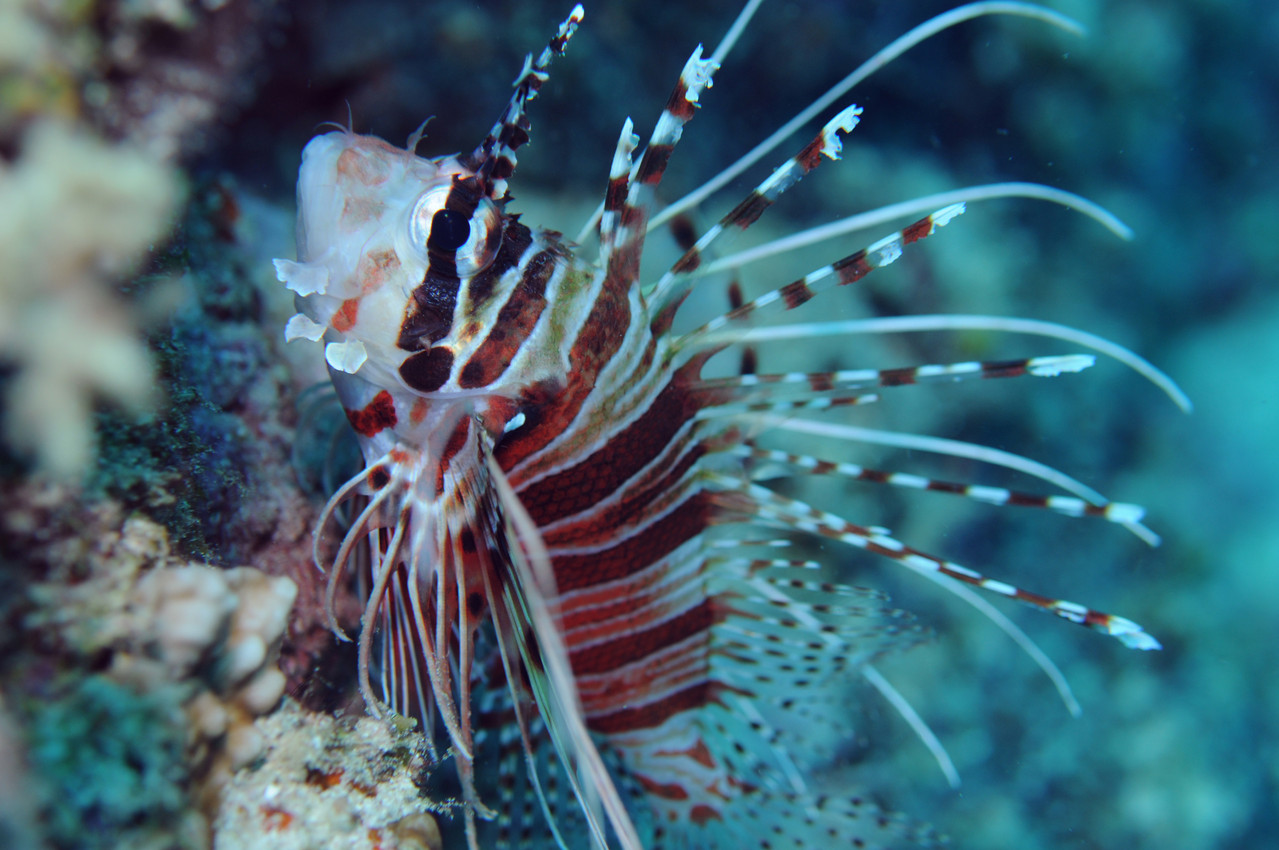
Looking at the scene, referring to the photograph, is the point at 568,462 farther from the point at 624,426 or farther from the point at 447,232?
the point at 447,232

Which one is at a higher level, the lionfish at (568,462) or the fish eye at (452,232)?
the fish eye at (452,232)

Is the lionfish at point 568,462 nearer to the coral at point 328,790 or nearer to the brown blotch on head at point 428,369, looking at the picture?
the brown blotch on head at point 428,369

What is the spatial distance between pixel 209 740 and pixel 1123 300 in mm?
4474

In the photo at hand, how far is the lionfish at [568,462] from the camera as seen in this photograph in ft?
5.79

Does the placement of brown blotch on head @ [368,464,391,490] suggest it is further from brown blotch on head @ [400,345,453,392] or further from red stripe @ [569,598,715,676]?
red stripe @ [569,598,715,676]

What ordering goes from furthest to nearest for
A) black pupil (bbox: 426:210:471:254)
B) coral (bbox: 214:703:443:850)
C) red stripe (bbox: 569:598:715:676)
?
red stripe (bbox: 569:598:715:676) → black pupil (bbox: 426:210:471:254) → coral (bbox: 214:703:443:850)

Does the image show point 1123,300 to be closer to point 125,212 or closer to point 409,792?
point 409,792

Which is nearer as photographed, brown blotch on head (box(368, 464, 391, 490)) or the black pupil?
the black pupil

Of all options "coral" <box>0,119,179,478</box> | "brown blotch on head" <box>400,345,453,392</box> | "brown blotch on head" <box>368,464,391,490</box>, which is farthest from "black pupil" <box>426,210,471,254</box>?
"coral" <box>0,119,179,478</box>

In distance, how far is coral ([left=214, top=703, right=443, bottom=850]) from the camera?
1348 millimetres

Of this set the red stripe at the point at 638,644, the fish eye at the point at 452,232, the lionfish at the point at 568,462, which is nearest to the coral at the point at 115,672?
the lionfish at the point at 568,462

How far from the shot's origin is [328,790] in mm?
1477

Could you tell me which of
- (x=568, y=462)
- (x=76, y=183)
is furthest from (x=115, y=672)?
(x=568, y=462)

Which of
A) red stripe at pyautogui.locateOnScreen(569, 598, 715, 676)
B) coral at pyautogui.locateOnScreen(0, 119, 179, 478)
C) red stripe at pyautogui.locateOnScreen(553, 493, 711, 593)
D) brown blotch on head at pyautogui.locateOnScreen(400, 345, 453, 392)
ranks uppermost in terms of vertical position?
brown blotch on head at pyautogui.locateOnScreen(400, 345, 453, 392)
